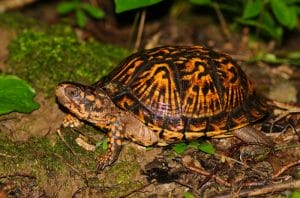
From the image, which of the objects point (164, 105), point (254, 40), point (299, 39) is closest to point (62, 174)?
point (164, 105)

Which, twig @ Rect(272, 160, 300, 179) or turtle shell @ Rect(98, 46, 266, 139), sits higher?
turtle shell @ Rect(98, 46, 266, 139)

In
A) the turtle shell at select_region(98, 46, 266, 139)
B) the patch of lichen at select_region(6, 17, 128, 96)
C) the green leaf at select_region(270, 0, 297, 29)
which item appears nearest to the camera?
the turtle shell at select_region(98, 46, 266, 139)

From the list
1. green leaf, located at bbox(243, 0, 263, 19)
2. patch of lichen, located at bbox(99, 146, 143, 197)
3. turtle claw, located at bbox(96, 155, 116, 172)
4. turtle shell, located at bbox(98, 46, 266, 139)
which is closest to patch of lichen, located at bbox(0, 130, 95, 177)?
turtle claw, located at bbox(96, 155, 116, 172)

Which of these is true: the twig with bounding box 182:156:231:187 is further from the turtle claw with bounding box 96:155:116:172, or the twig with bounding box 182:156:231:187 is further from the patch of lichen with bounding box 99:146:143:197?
the turtle claw with bounding box 96:155:116:172

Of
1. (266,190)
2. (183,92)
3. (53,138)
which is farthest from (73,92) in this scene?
(266,190)

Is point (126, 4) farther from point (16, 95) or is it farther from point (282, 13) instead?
point (282, 13)

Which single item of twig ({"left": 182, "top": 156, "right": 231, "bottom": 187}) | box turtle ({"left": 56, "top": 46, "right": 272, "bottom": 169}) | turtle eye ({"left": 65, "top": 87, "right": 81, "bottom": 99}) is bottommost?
twig ({"left": 182, "top": 156, "right": 231, "bottom": 187})
